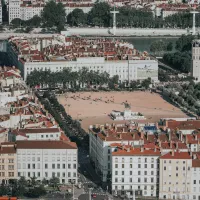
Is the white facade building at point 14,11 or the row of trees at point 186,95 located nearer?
the row of trees at point 186,95

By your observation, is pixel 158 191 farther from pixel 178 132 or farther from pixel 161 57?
pixel 161 57

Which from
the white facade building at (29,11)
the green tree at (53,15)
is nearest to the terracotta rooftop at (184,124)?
the green tree at (53,15)

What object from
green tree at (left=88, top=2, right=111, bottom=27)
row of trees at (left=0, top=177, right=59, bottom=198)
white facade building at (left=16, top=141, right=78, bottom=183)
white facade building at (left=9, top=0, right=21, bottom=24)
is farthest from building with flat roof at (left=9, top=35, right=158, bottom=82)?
white facade building at (left=9, top=0, right=21, bottom=24)

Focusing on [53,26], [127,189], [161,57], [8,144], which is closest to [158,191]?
[127,189]

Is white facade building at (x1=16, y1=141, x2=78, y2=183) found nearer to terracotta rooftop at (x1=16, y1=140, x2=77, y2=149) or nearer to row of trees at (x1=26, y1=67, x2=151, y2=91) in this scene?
terracotta rooftop at (x1=16, y1=140, x2=77, y2=149)

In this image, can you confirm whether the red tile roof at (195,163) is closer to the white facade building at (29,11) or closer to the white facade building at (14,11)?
the white facade building at (14,11)

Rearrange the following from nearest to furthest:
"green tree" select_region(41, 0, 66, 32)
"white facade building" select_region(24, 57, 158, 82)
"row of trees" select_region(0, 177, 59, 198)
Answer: "row of trees" select_region(0, 177, 59, 198)
"white facade building" select_region(24, 57, 158, 82)
"green tree" select_region(41, 0, 66, 32)
